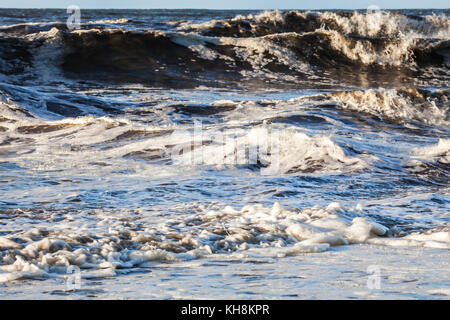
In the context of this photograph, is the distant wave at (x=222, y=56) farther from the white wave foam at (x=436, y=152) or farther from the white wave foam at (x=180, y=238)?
the white wave foam at (x=180, y=238)

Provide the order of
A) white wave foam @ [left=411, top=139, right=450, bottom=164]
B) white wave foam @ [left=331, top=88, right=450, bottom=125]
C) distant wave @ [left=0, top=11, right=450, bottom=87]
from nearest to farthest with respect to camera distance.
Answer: white wave foam @ [left=411, top=139, right=450, bottom=164] → white wave foam @ [left=331, top=88, right=450, bottom=125] → distant wave @ [left=0, top=11, right=450, bottom=87]

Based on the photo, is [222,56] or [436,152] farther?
[222,56]

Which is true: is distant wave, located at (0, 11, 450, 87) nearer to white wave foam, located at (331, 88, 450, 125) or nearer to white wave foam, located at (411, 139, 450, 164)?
white wave foam, located at (331, 88, 450, 125)

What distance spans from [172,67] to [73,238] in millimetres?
13696

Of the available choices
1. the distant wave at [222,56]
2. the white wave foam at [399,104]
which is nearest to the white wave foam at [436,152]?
the white wave foam at [399,104]

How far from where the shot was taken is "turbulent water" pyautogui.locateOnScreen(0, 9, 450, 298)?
12.0 ft

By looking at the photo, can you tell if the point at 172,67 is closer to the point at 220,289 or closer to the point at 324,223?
the point at 324,223

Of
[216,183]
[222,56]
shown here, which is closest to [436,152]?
[216,183]

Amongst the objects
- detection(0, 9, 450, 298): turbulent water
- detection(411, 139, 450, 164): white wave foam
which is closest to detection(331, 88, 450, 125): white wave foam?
detection(0, 9, 450, 298): turbulent water

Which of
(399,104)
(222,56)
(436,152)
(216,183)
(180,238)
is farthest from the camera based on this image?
(222,56)

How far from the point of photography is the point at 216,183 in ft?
19.7

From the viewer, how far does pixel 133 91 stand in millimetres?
13828

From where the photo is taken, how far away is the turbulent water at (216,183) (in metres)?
3.67

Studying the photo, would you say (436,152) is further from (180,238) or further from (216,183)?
(180,238)
